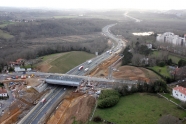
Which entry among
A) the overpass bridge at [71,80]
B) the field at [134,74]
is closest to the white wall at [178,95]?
the field at [134,74]

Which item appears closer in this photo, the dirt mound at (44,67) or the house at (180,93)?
the house at (180,93)

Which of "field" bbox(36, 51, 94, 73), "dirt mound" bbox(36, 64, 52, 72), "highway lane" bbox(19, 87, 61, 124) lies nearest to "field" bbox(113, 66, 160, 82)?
"highway lane" bbox(19, 87, 61, 124)

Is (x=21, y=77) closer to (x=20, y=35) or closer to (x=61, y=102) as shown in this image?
(x=61, y=102)

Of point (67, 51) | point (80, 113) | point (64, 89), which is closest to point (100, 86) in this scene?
point (64, 89)

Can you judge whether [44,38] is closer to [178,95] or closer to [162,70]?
[162,70]

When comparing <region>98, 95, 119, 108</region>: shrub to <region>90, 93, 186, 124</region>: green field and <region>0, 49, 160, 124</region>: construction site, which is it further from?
<region>0, 49, 160, 124</region>: construction site

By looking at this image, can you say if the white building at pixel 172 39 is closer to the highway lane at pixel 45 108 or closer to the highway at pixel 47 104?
the highway at pixel 47 104
